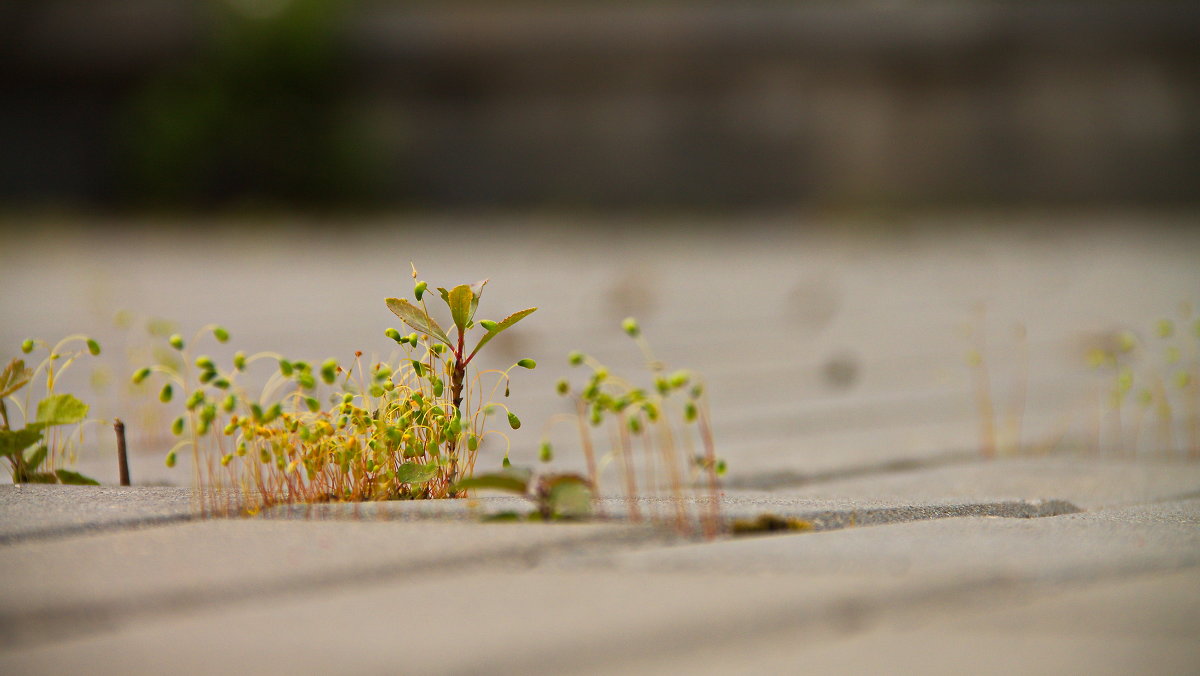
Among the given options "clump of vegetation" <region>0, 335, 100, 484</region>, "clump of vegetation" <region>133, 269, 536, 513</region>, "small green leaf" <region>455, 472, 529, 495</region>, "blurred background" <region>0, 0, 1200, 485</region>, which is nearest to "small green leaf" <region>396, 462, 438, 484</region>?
"clump of vegetation" <region>133, 269, 536, 513</region>

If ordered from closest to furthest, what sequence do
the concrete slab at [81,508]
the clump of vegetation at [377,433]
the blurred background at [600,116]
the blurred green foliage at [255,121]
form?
the concrete slab at [81,508] → the clump of vegetation at [377,433] → the blurred background at [600,116] → the blurred green foliage at [255,121]

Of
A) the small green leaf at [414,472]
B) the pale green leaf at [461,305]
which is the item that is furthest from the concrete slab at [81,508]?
the pale green leaf at [461,305]

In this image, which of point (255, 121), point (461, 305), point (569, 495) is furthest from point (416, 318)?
point (255, 121)

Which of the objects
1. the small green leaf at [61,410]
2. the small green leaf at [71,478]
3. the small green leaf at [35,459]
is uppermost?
the small green leaf at [61,410]

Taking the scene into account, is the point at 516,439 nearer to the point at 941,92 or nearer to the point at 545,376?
the point at 545,376

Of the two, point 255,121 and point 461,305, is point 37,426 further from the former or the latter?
point 255,121

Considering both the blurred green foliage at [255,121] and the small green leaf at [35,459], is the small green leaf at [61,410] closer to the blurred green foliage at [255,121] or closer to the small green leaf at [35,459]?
the small green leaf at [35,459]

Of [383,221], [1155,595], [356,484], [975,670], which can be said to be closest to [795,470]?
[356,484]
